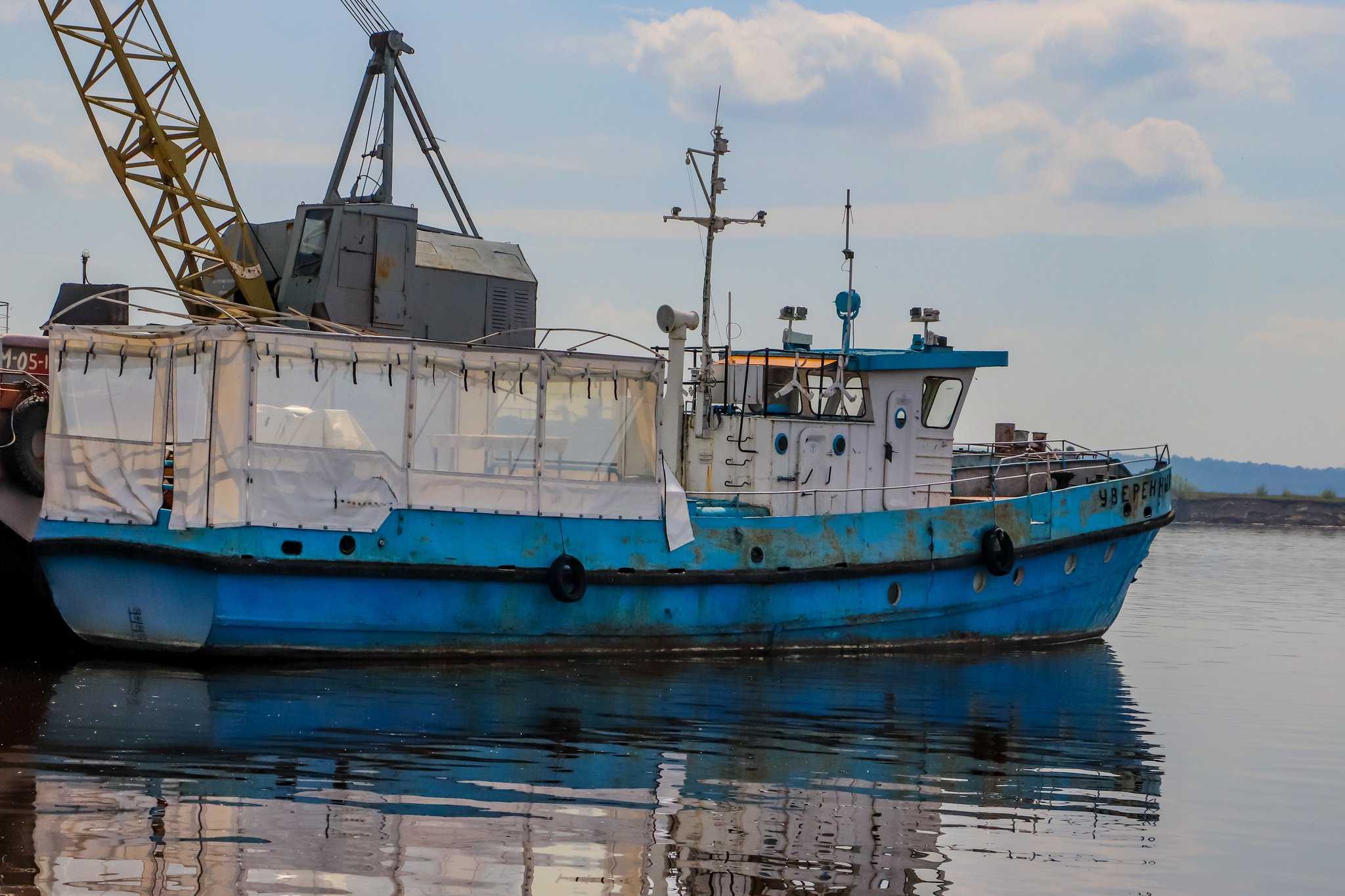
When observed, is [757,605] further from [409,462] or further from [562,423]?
[409,462]

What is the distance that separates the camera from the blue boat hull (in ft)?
37.3

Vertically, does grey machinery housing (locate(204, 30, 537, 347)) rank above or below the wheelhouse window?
above

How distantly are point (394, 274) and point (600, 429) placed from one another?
251 inches

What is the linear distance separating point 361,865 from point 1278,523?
76.5 meters

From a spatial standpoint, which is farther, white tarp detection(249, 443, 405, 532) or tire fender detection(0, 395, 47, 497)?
tire fender detection(0, 395, 47, 497)

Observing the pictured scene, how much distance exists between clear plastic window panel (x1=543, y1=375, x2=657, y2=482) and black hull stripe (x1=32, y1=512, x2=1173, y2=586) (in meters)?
0.91

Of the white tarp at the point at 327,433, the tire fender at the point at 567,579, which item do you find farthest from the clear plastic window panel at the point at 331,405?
the tire fender at the point at 567,579

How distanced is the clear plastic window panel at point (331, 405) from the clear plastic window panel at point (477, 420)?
21cm

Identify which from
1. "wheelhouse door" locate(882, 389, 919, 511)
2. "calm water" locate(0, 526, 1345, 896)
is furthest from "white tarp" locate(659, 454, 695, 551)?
"wheelhouse door" locate(882, 389, 919, 511)

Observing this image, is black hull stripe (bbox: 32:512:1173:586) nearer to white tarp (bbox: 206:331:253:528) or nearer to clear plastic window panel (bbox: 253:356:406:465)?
white tarp (bbox: 206:331:253:528)

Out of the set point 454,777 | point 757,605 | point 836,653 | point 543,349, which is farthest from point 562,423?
point 454,777

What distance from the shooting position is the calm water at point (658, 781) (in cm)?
610

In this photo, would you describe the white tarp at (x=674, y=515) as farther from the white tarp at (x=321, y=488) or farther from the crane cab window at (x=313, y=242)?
the crane cab window at (x=313, y=242)

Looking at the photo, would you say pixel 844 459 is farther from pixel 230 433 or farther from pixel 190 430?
pixel 190 430
